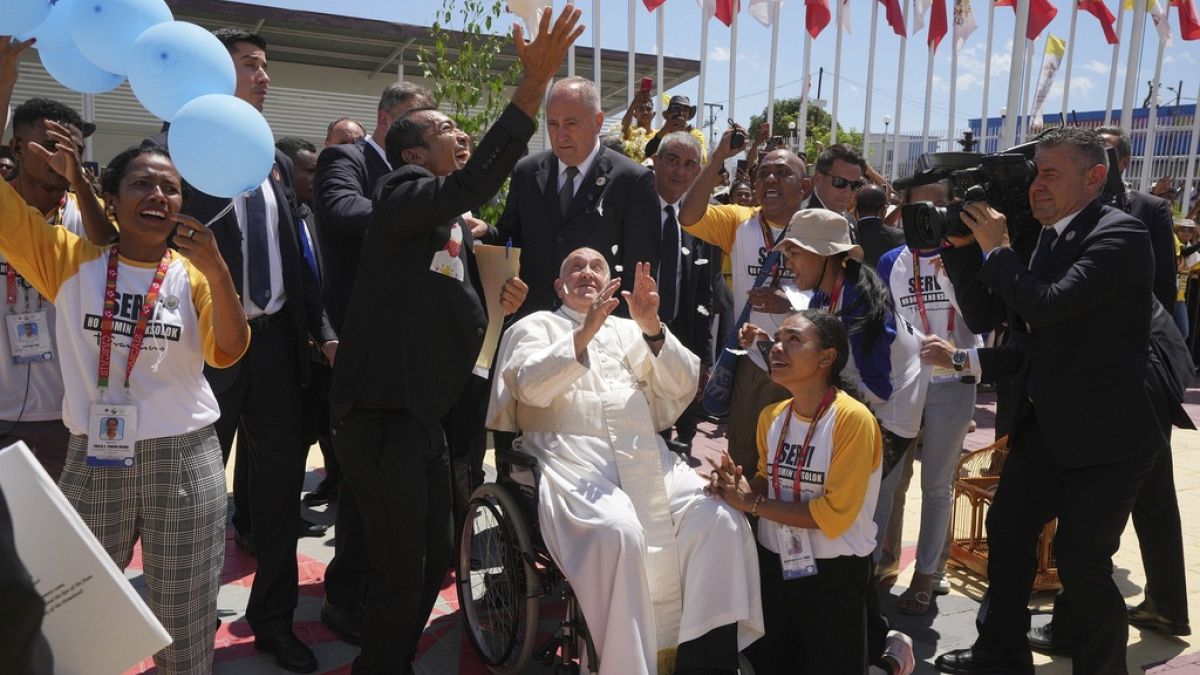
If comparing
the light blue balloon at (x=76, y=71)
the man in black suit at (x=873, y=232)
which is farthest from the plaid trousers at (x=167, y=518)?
the man in black suit at (x=873, y=232)

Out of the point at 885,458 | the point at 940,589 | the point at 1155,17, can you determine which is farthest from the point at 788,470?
the point at 1155,17

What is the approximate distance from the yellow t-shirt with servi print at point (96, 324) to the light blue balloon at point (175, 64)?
47cm

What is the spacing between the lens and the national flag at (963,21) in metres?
15.4

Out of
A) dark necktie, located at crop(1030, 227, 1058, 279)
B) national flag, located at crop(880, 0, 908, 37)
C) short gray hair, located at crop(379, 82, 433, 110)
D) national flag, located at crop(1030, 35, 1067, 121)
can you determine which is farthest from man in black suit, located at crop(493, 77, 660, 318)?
national flag, located at crop(1030, 35, 1067, 121)

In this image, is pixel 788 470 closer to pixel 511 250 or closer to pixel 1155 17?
pixel 511 250

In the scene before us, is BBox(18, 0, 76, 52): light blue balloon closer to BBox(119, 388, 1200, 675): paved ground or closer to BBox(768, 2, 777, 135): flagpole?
BBox(119, 388, 1200, 675): paved ground

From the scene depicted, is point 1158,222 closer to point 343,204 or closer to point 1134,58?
point 343,204

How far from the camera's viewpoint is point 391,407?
3.00 m

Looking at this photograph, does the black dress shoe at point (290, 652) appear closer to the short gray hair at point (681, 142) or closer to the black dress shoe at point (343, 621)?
the black dress shoe at point (343, 621)

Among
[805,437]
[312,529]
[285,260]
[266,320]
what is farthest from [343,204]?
[312,529]

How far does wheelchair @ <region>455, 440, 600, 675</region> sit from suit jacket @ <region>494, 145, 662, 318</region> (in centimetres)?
94

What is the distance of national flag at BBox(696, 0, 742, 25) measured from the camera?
1298 centimetres

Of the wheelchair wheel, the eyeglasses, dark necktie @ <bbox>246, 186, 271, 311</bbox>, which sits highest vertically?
the eyeglasses

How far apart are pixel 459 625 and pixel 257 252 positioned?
171 cm
